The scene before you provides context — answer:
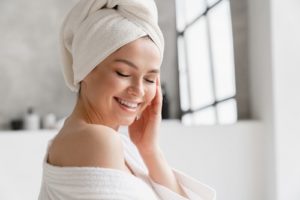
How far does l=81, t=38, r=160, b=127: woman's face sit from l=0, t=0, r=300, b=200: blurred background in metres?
1.91

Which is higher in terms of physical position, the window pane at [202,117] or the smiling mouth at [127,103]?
the smiling mouth at [127,103]

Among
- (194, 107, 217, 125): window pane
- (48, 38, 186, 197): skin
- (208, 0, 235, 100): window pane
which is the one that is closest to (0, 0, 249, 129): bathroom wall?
(194, 107, 217, 125): window pane

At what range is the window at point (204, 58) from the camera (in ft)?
10.5

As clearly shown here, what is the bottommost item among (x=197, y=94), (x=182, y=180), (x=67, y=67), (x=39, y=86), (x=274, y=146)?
(x=274, y=146)

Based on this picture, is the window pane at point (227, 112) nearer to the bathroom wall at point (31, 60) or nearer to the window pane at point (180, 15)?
the window pane at point (180, 15)

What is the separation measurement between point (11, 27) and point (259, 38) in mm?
1609

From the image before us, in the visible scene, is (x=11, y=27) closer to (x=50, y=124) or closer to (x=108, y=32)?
(x=50, y=124)

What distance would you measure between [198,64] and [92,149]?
2.46 m

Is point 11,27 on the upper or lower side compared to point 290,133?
upper

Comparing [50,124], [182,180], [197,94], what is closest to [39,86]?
[50,124]

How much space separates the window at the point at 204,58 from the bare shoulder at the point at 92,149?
237cm

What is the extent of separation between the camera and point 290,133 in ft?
10.2

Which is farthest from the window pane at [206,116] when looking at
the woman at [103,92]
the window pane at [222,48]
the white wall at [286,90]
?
the woman at [103,92]

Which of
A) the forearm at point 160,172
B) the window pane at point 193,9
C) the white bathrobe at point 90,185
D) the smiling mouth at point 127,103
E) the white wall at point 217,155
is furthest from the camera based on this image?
the window pane at point 193,9
